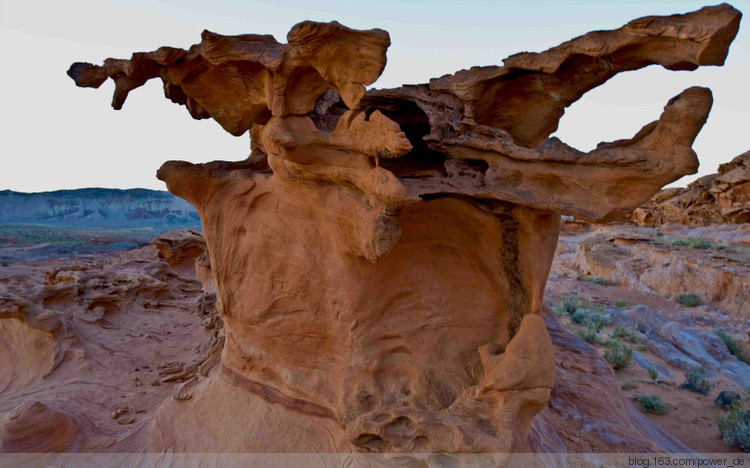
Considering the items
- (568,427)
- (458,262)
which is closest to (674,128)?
(458,262)

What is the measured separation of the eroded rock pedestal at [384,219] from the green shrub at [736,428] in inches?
122

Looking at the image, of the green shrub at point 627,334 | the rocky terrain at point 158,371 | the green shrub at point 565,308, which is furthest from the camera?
the green shrub at point 565,308

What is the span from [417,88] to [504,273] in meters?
1.49

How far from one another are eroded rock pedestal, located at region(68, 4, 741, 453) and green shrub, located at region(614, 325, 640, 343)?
536 centimetres

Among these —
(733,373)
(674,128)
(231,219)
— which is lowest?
(733,373)

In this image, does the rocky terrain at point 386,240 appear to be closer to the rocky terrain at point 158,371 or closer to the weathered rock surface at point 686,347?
the rocky terrain at point 158,371

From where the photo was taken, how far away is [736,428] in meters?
4.26

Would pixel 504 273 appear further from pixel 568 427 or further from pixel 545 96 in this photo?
pixel 568 427

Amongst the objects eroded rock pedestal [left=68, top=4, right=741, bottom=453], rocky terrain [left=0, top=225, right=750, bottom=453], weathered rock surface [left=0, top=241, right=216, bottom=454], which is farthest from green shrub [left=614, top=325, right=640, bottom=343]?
weathered rock surface [left=0, top=241, right=216, bottom=454]

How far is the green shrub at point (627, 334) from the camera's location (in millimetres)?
7117

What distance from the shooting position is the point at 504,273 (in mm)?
3016

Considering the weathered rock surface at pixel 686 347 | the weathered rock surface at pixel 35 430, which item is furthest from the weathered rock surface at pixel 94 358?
the weathered rock surface at pixel 686 347

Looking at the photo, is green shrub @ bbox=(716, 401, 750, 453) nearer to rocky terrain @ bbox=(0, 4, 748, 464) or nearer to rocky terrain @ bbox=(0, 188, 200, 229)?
rocky terrain @ bbox=(0, 4, 748, 464)

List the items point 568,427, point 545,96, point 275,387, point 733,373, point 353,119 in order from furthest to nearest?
point 733,373 → point 568,427 → point 275,387 → point 545,96 → point 353,119
